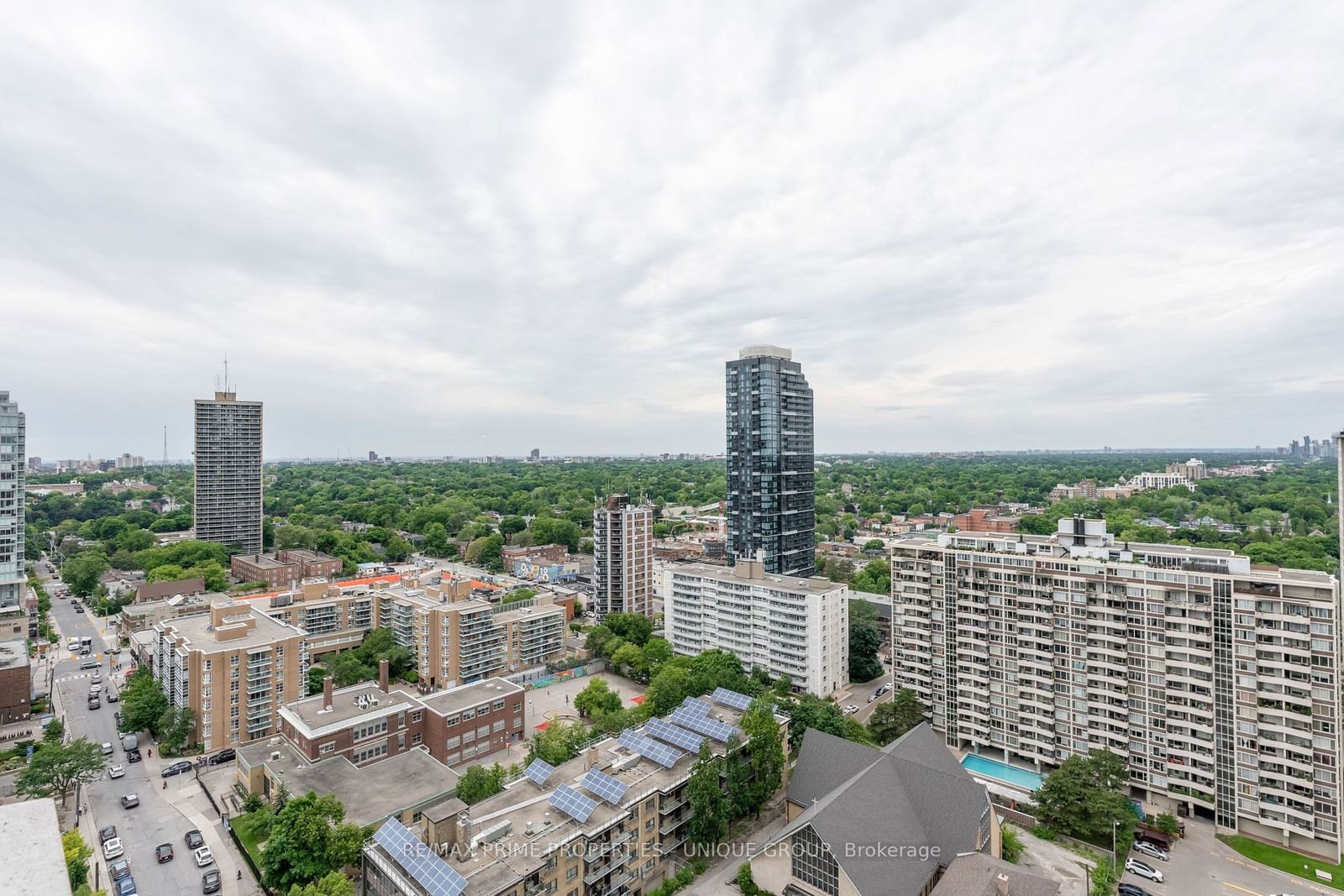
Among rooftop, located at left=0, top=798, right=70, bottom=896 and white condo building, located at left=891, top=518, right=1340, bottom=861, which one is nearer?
rooftop, located at left=0, top=798, right=70, bottom=896

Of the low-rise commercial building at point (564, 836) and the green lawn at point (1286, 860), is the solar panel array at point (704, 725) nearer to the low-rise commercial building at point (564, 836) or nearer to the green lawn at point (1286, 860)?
the low-rise commercial building at point (564, 836)

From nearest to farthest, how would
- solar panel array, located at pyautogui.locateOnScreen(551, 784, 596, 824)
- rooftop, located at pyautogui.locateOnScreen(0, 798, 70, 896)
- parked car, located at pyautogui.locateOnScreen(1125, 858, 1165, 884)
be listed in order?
rooftop, located at pyautogui.locateOnScreen(0, 798, 70, 896), solar panel array, located at pyautogui.locateOnScreen(551, 784, 596, 824), parked car, located at pyautogui.locateOnScreen(1125, 858, 1165, 884)

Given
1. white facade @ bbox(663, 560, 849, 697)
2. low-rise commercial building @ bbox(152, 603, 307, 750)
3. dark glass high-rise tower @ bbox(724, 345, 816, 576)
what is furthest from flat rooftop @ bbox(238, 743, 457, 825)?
dark glass high-rise tower @ bbox(724, 345, 816, 576)

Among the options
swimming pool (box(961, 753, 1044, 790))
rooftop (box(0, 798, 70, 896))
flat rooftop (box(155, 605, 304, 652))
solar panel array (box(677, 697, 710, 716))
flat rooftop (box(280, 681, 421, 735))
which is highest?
rooftop (box(0, 798, 70, 896))

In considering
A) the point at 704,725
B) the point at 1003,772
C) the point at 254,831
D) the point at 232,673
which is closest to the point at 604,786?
the point at 704,725

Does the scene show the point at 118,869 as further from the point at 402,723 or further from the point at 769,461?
the point at 769,461

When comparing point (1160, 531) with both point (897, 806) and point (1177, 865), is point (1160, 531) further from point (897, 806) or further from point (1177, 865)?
point (897, 806)

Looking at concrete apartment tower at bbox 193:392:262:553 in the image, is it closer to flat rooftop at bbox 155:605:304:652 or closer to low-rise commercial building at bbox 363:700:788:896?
flat rooftop at bbox 155:605:304:652
